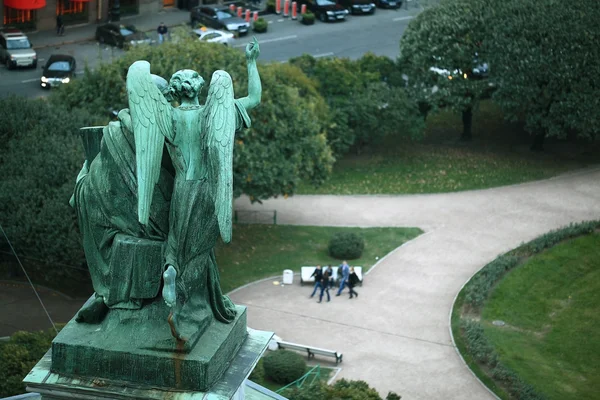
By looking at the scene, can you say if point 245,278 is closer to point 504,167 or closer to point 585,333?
point 585,333

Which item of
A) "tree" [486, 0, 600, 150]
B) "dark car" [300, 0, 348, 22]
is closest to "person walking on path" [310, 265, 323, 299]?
"tree" [486, 0, 600, 150]

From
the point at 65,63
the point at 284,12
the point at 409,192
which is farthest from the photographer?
the point at 284,12

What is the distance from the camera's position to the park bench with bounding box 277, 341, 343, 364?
41.5m

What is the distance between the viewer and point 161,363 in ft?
74.4

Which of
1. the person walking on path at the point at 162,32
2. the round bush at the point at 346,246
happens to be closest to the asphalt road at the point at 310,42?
the person walking on path at the point at 162,32

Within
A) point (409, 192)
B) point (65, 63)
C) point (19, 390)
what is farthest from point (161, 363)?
point (65, 63)

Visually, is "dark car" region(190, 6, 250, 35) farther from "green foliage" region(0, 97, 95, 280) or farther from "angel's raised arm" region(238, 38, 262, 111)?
"angel's raised arm" region(238, 38, 262, 111)

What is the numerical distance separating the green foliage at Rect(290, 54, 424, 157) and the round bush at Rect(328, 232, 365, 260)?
9.85 meters

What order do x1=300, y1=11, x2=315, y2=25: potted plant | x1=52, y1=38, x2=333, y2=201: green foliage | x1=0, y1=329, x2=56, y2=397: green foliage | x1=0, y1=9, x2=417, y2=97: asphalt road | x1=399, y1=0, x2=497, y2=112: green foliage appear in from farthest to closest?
x1=300, y1=11, x2=315, y2=25: potted plant → x1=0, y1=9, x2=417, y2=97: asphalt road → x1=399, y1=0, x2=497, y2=112: green foliage → x1=52, y1=38, x2=333, y2=201: green foliage → x1=0, y1=329, x2=56, y2=397: green foliage

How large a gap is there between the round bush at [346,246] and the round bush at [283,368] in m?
10.6

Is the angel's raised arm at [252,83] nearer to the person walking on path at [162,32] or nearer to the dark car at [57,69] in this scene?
the dark car at [57,69]

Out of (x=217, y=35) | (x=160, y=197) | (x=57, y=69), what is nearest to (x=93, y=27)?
(x=217, y=35)

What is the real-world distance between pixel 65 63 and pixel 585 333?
31.8 m

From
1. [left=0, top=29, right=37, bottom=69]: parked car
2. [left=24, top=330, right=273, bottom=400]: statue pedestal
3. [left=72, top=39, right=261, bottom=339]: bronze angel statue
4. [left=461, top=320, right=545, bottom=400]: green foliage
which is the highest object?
[left=72, top=39, right=261, bottom=339]: bronze angel statue
